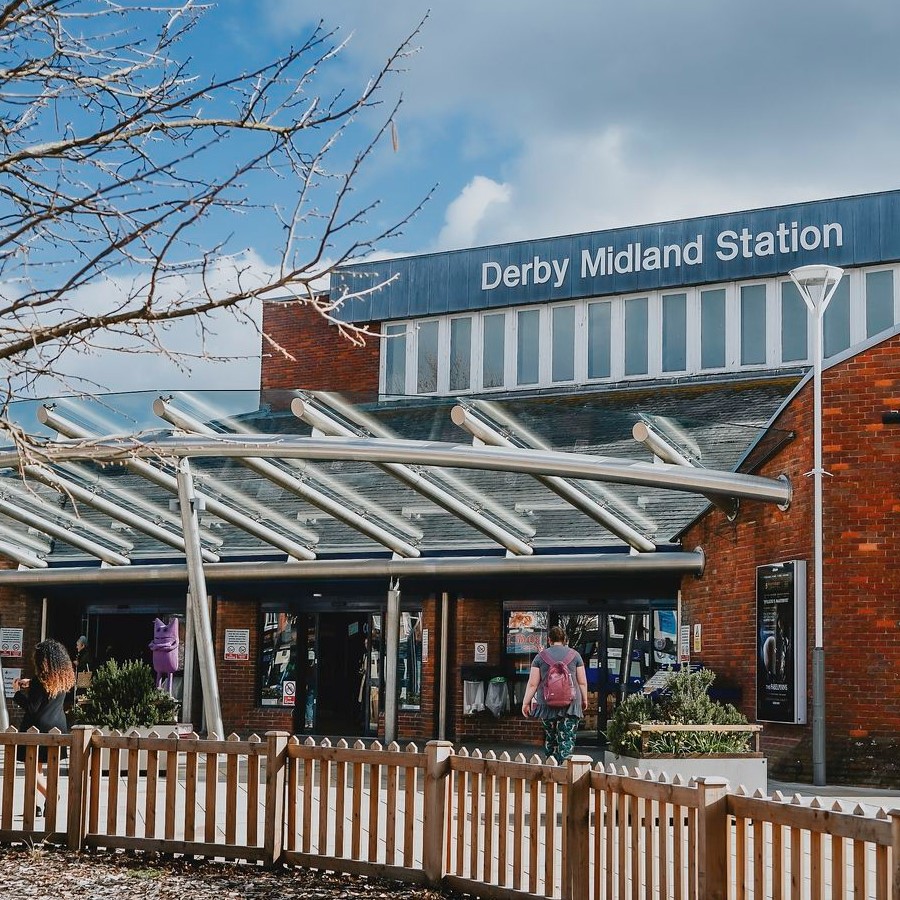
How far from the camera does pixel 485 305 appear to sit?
2495 cm

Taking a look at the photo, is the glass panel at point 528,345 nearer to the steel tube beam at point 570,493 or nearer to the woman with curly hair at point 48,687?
the steel tube beam at point 570,493

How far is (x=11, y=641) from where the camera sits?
2386 cm

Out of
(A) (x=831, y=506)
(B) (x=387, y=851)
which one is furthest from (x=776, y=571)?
(B) (x=387, y=851)

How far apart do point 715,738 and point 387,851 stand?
467 centimetres

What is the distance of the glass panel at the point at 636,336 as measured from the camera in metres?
23.4

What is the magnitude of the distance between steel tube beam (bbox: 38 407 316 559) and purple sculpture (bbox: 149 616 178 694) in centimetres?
180

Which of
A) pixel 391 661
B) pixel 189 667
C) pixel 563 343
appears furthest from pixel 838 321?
pixel 189 667

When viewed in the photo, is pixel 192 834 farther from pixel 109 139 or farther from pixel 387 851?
pixel 109 139

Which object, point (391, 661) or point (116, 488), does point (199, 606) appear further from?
point (391, 661)

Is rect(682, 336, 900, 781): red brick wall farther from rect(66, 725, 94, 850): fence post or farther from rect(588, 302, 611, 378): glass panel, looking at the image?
rect(588, 302, 611, 378): glass panel

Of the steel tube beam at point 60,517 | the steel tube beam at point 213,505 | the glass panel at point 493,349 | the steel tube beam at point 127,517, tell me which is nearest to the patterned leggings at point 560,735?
the steel tube beam at point 213,505

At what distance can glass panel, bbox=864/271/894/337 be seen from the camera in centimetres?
2169

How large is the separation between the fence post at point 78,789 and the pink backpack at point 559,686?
4380 mm

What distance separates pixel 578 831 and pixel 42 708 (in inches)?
222
